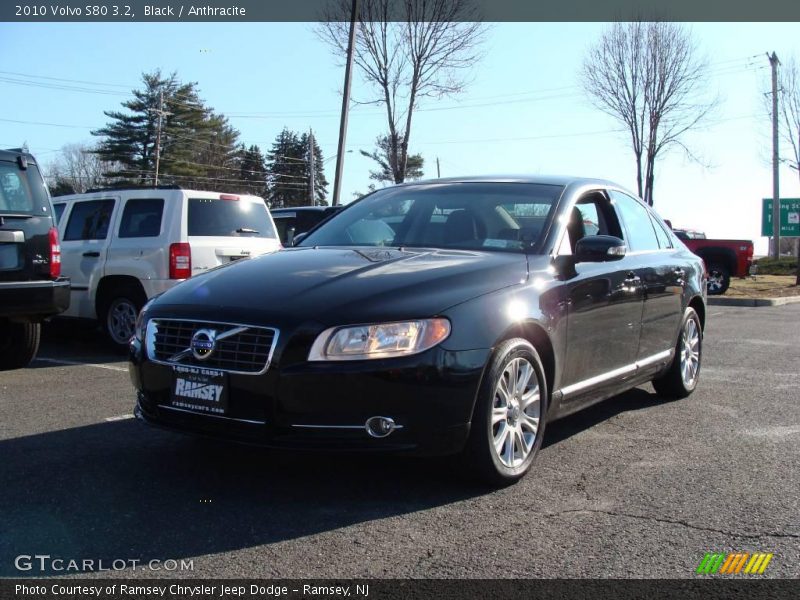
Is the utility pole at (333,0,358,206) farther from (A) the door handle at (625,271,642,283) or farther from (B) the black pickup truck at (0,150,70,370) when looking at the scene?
(A) the door handle at (625,271,642,283)

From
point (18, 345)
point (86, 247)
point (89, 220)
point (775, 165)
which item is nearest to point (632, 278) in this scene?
point (18, 345)

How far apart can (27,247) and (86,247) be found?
240 centimetres

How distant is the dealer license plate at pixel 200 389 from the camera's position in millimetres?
3703

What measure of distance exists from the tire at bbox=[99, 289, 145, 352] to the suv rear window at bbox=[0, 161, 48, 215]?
1860 mm

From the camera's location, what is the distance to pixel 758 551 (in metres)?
3.28

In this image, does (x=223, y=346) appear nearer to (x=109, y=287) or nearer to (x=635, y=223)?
(x=635, y=223)

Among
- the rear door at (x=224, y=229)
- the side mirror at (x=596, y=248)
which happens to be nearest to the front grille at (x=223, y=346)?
the side mirror at (x=596, y=248)

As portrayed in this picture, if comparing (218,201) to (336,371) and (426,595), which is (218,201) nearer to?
(336,371)

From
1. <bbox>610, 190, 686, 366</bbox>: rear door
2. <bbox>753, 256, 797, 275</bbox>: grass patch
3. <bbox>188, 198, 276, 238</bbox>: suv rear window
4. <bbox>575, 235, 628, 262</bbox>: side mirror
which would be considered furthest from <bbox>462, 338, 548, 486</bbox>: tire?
<bbox>753, 256, 797, 275</bbox>: grass patch

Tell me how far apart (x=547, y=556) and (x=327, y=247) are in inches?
97.7

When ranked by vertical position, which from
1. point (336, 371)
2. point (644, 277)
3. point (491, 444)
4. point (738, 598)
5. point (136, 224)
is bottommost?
point (738, 598)

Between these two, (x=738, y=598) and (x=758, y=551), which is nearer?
(x=738, y=598)

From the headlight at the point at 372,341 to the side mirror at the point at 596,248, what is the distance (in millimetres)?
1363

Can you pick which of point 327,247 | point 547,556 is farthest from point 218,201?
point 547,556
